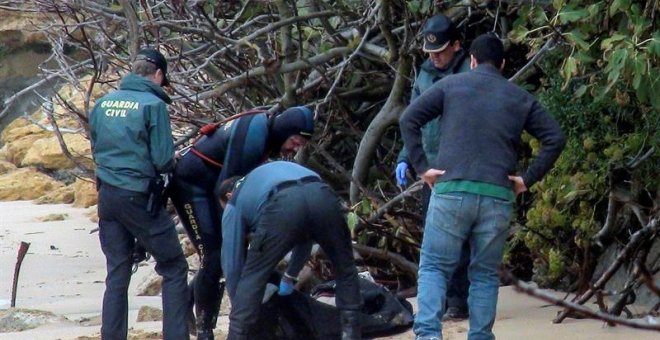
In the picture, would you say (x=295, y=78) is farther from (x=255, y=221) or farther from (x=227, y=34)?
(x=255, y=221)

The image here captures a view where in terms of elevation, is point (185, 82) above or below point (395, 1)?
below

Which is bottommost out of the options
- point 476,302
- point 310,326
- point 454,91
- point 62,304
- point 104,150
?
point 62,304

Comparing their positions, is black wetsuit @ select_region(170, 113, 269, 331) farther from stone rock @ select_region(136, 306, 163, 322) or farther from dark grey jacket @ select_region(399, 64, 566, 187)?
stone rock @ select_region(136, 306, 163, 322)

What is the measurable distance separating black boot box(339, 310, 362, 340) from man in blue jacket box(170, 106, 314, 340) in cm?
79

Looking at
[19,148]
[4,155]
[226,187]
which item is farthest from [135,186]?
[4,155]

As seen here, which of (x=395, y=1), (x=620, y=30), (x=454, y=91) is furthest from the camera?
(x=395, y=1)

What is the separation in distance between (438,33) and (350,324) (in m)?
1.53

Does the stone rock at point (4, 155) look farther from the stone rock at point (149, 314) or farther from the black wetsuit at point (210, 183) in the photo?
the black wetsuit at point (210, 183)

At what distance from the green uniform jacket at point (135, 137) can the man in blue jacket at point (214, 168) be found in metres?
0.17

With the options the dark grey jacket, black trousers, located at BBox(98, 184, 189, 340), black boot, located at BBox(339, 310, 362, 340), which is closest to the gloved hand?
black boot, located at BBox(339, 310, 362, 340)

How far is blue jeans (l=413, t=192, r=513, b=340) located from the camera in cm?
524

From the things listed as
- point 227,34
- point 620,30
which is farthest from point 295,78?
point 620,30

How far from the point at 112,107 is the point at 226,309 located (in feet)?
7.64

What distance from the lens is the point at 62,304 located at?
9445 mm
